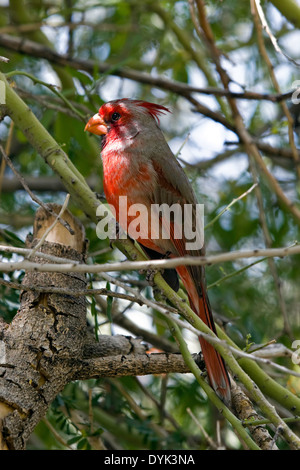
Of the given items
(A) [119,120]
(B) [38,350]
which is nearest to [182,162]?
(A) [119,120]

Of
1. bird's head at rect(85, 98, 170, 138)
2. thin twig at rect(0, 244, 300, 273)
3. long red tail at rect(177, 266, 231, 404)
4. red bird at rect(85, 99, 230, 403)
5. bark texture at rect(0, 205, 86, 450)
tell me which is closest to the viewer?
thin twig at rect(0, 244, 300, 273)

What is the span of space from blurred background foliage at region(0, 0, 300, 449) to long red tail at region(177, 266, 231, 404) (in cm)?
42

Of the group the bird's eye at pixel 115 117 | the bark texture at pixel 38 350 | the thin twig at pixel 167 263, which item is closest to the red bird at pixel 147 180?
the bird's eye at pixel 115 117

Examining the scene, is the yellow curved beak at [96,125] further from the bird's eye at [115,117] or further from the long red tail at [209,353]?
the long red tail at [209,353]

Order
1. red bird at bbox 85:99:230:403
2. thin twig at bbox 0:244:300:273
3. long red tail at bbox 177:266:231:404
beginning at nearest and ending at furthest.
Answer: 1. thin twig at bbox 0:244:300:273
2. long red tail at bbox 177:266:231:404
3. red bird at bbox 85:99:230:403

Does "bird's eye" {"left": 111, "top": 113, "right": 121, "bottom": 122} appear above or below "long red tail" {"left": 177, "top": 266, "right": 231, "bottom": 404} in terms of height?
above

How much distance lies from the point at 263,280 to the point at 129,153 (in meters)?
1.66

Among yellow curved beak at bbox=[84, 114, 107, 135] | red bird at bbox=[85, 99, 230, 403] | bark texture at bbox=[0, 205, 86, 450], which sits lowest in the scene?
bark texture at bbox=[0, 205, 86, 450]

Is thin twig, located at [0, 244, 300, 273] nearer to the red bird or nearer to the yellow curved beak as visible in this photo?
the red bird

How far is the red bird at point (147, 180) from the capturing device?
2996mm

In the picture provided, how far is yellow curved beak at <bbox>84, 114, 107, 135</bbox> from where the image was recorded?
3.36m

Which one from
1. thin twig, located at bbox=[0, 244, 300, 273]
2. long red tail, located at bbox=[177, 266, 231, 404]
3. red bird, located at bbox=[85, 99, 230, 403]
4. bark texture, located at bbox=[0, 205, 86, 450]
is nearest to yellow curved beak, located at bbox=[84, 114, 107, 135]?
red bird, located at bbox=[85, 99, 230, 403]

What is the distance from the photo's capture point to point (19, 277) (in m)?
3.19

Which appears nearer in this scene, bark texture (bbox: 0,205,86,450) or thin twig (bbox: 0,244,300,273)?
thin twig (bbox: 0,244,300,273)
